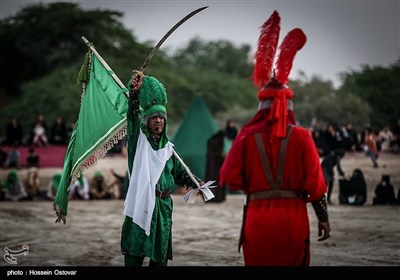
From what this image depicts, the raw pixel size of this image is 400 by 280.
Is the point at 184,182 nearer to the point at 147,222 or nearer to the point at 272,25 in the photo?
the point at 147,222

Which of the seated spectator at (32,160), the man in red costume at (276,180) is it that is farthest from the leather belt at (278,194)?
the seated spectator at (32,160)

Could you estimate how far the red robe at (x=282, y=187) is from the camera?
6375 mm

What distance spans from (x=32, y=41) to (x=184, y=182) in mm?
32775

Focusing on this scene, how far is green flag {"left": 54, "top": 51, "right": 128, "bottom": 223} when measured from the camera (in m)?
8.12

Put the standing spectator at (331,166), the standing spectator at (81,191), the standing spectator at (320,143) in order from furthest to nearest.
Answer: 1. the standing spectator at (81,191)
2. the standing spectator at (320,143)
3. the standing spectator at (331,166)

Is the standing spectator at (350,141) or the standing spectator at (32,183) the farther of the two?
the standing spectator at (350,141)

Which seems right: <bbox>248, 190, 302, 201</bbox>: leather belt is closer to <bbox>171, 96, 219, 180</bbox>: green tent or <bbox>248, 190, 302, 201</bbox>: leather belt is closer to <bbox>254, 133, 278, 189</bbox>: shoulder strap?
<bbox>254, 133, 278, 189</bbox>: shoulder strap

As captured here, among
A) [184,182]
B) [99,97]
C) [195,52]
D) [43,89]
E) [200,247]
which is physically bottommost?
[200,247]

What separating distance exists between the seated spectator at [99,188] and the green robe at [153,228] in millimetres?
12340

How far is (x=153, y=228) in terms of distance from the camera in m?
7.30

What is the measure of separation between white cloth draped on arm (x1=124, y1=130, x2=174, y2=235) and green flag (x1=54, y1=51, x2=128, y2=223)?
0.75 metres

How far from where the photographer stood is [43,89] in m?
36.0

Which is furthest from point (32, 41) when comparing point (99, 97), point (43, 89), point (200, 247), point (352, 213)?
point (99, 97)

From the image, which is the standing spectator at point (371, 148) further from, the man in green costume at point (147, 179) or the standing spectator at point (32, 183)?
the man in green costume at point (147, 179)
